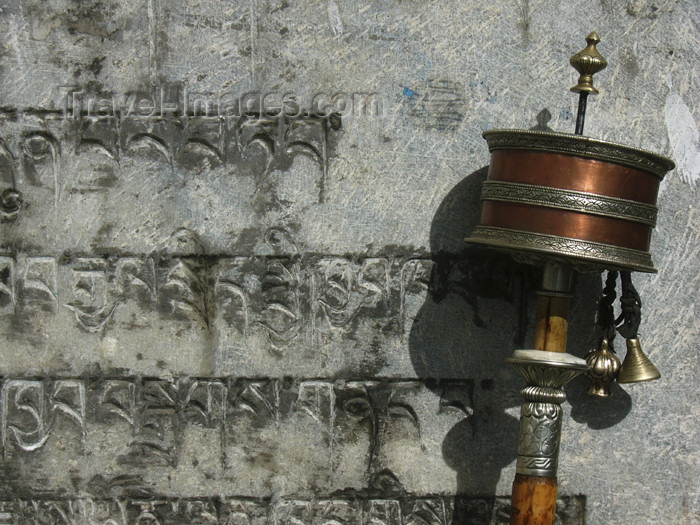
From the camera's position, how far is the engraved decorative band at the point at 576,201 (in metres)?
2.11

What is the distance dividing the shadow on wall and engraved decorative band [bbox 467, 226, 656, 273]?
0.40 meters

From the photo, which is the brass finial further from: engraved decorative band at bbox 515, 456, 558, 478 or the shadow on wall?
engraved decorative band at bbox 515, 456, 558, 478

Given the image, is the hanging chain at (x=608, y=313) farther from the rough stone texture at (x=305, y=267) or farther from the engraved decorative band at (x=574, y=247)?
the engraved decorative band at (x=574, y=247)

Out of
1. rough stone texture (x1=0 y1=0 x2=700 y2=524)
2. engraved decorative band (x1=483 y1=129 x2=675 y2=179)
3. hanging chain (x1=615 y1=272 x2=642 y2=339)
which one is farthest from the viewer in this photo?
rough stone texture (x1=0 y1=0 x2=700 y2=524)

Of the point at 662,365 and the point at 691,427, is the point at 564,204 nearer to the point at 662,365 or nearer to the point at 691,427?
the point at 662,365

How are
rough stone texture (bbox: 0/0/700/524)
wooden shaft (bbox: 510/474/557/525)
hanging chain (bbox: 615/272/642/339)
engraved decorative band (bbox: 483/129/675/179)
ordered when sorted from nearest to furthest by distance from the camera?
1. engraved decorative band (bbox: 483/129/675/179)
2. wooden shaft (bbox: 510/474/557/525)
3. hanging chain (bbox: 615/272/642/339)
4. rough stone texture (bbox: 0/0/700/524)

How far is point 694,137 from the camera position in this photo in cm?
258

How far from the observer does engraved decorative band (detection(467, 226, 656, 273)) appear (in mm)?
2111

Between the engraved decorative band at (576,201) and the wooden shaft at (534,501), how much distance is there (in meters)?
0.80

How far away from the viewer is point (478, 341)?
8.55 ft

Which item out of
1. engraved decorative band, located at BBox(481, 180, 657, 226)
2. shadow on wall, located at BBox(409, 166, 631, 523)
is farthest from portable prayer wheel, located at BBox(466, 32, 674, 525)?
shadow on wall, located at BBox(409, 166, 631, 523)

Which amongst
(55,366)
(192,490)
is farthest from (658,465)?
(55,366)

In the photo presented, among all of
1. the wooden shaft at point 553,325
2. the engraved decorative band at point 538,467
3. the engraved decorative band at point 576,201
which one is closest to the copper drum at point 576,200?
the engraved decorative band at point 576,201

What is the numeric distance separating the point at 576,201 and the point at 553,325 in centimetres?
40
